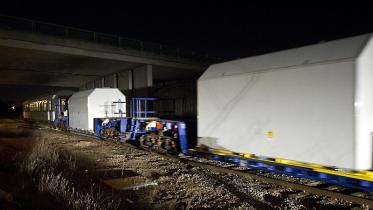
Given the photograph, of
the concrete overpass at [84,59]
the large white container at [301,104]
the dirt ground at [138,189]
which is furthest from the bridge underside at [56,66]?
the large white container at [301,104]

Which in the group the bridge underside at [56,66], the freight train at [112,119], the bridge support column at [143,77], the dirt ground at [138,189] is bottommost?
the dirt ground at [138,189]

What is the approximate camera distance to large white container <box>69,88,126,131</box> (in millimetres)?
17719

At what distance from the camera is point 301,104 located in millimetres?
6348

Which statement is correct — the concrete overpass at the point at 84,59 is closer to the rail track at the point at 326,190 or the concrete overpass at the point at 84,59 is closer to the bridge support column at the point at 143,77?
the bridge support column at the point at 143,77

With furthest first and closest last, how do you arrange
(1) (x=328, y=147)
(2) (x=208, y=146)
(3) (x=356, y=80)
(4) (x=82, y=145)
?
(4) (x=82, y=145) < (2) (x=208, y=146) < (1) (x=328, y=147) < (3) (x=356, y=80)

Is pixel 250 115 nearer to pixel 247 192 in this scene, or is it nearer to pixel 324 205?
pixel 247 192

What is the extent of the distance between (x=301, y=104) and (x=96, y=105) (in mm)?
14449

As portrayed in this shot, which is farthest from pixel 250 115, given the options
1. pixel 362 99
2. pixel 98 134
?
pixel 98 134

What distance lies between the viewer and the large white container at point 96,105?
58.1 feet

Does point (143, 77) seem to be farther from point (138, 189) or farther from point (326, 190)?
point (326, 190)

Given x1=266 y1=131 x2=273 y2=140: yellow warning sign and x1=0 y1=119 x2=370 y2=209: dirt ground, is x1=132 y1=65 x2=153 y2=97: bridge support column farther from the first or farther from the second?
A: x1=266 y1=131 x2=273 y2=140: yellow warning sign

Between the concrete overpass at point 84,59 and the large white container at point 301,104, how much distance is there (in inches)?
767

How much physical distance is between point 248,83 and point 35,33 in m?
21.3

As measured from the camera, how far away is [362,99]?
544cm
